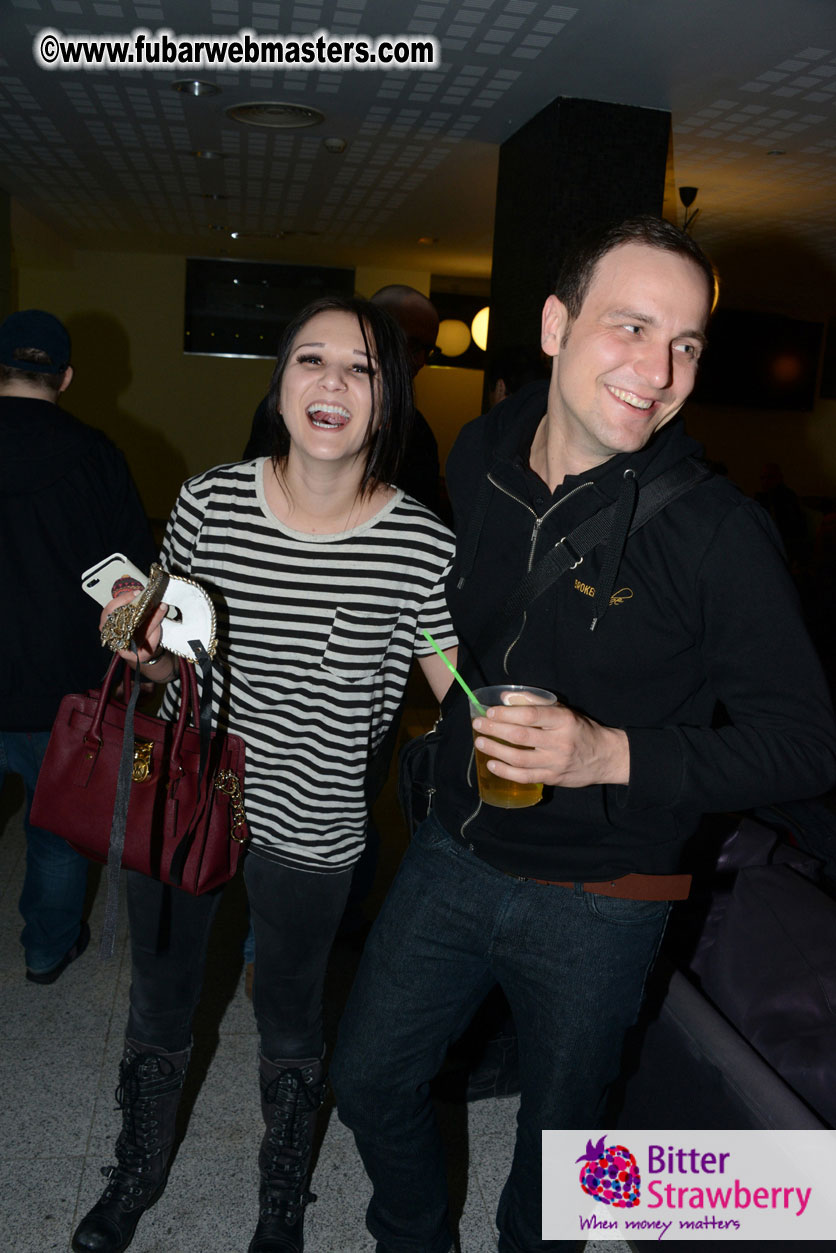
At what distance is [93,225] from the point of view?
9.34 metres

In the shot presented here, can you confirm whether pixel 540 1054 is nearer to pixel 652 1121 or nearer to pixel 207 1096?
pixel 652 1121

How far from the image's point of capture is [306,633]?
1587 millimetres

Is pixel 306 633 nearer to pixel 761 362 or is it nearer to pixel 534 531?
pixel 534 531

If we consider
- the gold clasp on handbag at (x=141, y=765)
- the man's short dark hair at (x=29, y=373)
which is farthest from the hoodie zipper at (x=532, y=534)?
the man's short dark hair at (x=29, y=373)

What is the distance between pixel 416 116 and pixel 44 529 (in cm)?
383

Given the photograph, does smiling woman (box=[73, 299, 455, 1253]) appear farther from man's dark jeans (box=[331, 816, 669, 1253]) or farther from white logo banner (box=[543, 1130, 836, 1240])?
white logo banner (box=[543, 1130, 836, 1240])

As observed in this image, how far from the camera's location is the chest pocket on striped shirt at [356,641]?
158 centimetres

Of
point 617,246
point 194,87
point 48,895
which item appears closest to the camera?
point 617,246

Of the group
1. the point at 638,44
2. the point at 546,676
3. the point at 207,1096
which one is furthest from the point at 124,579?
the point at 638,44

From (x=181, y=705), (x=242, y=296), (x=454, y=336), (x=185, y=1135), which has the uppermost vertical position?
(x=242, y=296)

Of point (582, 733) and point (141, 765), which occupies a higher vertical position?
point (582, 733)

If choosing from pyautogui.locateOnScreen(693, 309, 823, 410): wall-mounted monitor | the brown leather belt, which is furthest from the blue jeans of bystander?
pyautogui.locateOnScreen(693, 309, 823, 410): wall-mounted monitor

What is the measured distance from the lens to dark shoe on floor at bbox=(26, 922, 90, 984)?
2617 mm

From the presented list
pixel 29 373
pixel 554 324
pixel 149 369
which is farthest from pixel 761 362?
pixel 554 324
